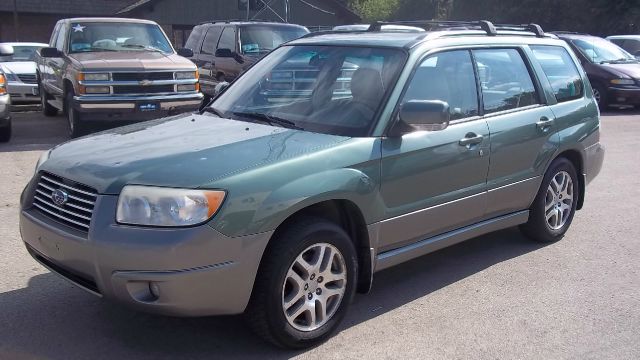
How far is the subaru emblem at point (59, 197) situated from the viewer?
374 centimetres

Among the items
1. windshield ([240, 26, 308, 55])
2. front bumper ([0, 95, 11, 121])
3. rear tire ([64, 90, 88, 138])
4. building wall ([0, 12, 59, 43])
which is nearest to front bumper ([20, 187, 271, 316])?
front bumper ([0, 95, 11, 121])

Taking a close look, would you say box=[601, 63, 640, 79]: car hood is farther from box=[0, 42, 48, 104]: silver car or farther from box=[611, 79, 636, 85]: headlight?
box=[0, 42, 48, 104]: silver car

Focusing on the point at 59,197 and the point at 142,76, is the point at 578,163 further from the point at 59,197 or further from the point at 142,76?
the point at 142,76

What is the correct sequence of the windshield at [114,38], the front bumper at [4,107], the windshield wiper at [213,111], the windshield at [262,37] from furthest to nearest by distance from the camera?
the windshield at [262,37], the windshield at [114,38], the front bumper at [4,107], the windshield wiper at [213,111]

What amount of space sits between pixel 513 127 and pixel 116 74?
6.92 metres

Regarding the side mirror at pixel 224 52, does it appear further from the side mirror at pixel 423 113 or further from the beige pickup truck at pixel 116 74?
the side mirror at pixel 423 113

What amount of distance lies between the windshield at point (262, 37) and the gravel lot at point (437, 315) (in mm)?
7606

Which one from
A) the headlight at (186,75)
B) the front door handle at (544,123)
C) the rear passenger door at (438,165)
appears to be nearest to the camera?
A: the rear passenger door at (438,165)

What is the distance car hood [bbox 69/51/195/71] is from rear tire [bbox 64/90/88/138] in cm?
66

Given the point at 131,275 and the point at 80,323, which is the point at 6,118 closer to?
the point at 80,323

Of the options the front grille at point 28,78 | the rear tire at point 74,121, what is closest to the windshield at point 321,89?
the rear tire at point 74,121

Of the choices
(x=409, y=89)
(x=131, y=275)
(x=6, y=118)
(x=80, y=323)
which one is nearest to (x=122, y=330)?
(x=80, y=323)

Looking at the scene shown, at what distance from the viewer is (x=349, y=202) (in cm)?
405

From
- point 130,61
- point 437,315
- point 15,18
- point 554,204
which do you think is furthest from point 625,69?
point 15,18
